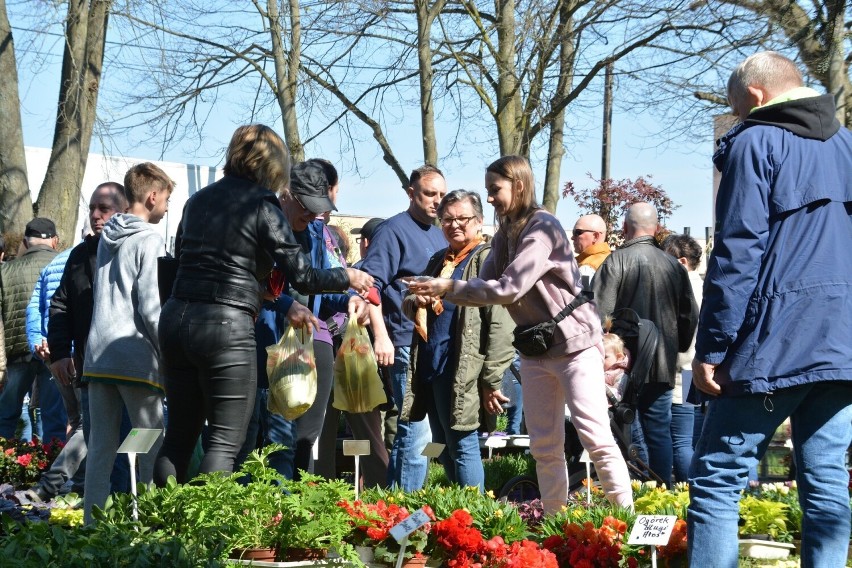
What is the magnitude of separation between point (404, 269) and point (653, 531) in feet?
9.25

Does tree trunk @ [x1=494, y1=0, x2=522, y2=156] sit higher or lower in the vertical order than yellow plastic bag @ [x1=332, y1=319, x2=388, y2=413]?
higher

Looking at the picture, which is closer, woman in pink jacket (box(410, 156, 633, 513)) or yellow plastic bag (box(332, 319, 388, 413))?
woman in pink jacket (box(410, 156, 633, 513))

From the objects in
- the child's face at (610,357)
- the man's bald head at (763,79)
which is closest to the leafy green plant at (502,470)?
the child's face at (610,357)

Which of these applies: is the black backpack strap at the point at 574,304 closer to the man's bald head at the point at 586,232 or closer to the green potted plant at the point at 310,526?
the green potted plant at the point at 310,526

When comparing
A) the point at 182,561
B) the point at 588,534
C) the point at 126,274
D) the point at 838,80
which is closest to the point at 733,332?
the point at 588,534

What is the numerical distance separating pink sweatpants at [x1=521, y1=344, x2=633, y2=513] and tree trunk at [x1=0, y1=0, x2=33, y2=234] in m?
8.06

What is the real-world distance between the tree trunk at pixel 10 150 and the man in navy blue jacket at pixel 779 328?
9.50 m

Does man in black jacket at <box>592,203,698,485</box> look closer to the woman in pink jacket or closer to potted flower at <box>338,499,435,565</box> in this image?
the woman in pink jacket

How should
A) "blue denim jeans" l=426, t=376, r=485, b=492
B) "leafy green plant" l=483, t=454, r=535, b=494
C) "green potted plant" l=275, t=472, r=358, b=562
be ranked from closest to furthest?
"green potted plant" l=275, t=472, r=358, b=562 → "blue denim jeans" l=426, t=376, r=485, b=492 → "leafy green plant" l=483, t=454, r=535, b=494

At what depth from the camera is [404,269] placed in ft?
21.3

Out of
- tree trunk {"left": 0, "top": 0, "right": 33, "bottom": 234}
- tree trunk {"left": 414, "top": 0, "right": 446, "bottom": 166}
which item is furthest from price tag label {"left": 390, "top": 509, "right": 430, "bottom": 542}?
tree trunk {"left": 414, "top": 0, "right": 446, "bottom": 166}

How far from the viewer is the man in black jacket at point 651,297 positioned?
7203mm

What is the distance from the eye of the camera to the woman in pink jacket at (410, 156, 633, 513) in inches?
196

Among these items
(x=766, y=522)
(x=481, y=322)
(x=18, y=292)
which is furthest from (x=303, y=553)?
(x=18, y=292)
